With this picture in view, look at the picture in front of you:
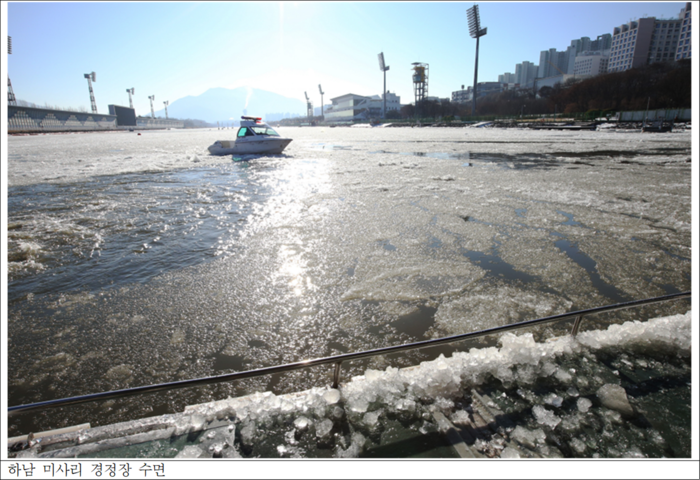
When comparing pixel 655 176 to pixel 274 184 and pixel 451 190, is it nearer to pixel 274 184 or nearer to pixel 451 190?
pixel 451 190

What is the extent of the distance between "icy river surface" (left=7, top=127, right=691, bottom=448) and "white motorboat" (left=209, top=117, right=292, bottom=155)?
463 inches

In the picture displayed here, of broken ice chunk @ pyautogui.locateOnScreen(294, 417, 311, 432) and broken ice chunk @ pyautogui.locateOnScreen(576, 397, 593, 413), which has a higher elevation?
broken ice chunk @ pyautogui.locateOnScreen(294, 417, 311, 432)

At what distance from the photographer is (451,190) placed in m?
10.5

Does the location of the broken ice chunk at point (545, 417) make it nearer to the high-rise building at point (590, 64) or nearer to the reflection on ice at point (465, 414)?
the reflection on ice at point (465, 414)

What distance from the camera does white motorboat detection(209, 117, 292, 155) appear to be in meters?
21.4

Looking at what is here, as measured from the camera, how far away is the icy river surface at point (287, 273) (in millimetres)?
3287

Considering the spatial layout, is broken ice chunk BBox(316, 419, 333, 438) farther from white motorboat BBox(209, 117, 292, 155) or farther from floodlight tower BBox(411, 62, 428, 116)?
floodlight tower BBox(411, 62, 428, 116)

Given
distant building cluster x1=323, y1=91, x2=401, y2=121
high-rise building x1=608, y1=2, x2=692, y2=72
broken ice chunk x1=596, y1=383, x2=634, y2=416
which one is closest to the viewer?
broken ice chunk x1=596, y1=383, x2=634, y2=416

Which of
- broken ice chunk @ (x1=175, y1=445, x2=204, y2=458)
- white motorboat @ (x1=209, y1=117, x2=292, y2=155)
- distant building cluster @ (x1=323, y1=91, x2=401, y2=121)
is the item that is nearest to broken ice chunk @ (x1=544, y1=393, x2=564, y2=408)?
broken ice chunk @ (x1=175, y1=445, x2=204, y2=458)

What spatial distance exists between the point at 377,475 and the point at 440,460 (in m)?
0.33

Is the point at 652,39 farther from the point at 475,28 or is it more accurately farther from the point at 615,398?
the point at 615,398

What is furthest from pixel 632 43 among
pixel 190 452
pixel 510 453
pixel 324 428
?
pixel 190 452

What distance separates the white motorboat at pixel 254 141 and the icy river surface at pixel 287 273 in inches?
463

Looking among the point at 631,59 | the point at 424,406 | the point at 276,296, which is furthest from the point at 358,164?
the point at 631,59
